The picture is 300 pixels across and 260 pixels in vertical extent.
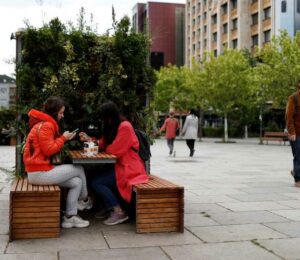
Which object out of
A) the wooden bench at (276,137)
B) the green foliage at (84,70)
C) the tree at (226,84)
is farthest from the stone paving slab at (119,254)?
the tree at (226,84)

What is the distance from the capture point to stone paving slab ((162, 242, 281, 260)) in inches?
177

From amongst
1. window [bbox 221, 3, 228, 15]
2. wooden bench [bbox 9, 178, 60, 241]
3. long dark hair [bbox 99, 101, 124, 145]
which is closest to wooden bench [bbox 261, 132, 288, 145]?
long dark hair [bbox 99, 101, 124, 145]

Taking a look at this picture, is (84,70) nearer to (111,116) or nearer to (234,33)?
(111,116)

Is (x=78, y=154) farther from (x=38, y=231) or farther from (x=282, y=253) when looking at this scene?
(x=282, y=253)

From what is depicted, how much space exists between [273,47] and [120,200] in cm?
3069

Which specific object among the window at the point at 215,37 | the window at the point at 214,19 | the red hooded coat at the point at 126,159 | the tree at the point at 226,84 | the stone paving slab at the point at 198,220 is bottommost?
the stone paving slab at the point at 198,220

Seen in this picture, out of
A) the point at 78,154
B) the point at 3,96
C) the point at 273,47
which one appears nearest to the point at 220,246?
the point at 78,154

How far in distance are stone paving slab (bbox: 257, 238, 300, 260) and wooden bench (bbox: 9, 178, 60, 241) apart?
2.20 meters

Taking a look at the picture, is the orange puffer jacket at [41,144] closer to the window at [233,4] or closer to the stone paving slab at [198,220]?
the stone paving slab at [198,220]

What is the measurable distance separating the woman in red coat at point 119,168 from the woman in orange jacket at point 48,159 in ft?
1.10

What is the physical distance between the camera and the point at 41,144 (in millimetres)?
5430

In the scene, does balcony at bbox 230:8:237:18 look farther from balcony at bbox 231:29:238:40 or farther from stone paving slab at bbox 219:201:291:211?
stone paving slab at bbox 219:201:291:211

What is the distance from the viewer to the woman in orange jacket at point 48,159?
5449 millimetres

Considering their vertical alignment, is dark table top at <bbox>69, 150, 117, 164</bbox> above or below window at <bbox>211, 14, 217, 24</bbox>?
below
